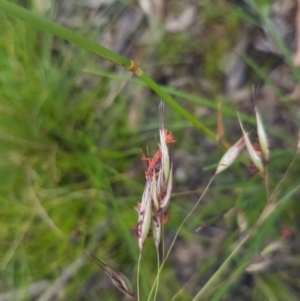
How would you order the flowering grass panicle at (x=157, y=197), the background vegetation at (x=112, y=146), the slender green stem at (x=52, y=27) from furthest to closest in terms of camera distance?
the background vegetation at (x=112, y=146)
the flowering grass panicle at (x=157, y=197)
the slender green stem at (x=52, y=27)

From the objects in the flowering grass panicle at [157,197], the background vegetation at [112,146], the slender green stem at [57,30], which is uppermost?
the slender green stem at [57,30]

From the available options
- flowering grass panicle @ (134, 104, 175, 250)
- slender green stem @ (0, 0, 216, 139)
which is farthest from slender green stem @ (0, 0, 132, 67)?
flowering grass panicle @ (134, 104, 175, 250)

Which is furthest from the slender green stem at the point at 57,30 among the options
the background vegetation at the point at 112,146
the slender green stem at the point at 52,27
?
the background vegetation at the point at 112,146

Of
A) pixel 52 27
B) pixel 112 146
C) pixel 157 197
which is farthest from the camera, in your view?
pixel 112 146

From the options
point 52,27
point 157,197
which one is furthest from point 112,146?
point 52,27

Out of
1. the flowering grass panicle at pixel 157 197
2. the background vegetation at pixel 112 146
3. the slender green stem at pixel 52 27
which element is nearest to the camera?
the slender green stem at pixel 52 27

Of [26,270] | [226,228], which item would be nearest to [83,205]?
[26,270]

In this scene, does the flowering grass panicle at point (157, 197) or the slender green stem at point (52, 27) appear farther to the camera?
the flowering grass panicle at point (157, 197)

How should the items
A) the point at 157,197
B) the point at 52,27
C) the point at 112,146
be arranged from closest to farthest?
the point at 52,27 < the point at 157,197 < the point at 112,146

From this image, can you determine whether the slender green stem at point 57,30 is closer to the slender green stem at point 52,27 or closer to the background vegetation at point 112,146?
the slender green stem at point 52,27

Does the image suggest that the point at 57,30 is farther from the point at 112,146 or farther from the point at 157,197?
the point at 112,146
